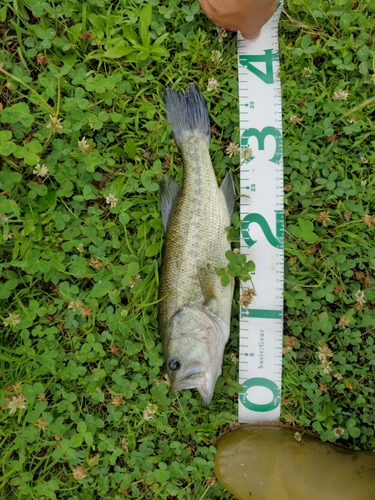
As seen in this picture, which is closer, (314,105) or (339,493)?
(339,493)

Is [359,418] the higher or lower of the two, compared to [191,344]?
lower

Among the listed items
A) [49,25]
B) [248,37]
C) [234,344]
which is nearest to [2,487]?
[234,344]

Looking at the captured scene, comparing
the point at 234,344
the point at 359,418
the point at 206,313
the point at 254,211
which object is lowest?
the point at 359,418

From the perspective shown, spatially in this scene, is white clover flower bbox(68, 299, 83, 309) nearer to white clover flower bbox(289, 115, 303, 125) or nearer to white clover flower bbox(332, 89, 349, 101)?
white clover flower bbox(289, 115, 303, 125)

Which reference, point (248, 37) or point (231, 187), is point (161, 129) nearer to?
point (231, 187)

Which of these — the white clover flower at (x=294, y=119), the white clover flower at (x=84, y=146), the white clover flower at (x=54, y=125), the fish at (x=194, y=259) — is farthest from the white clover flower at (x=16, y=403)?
the white clover flower at (x=294, y=119)

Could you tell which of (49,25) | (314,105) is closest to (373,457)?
(314,105)
